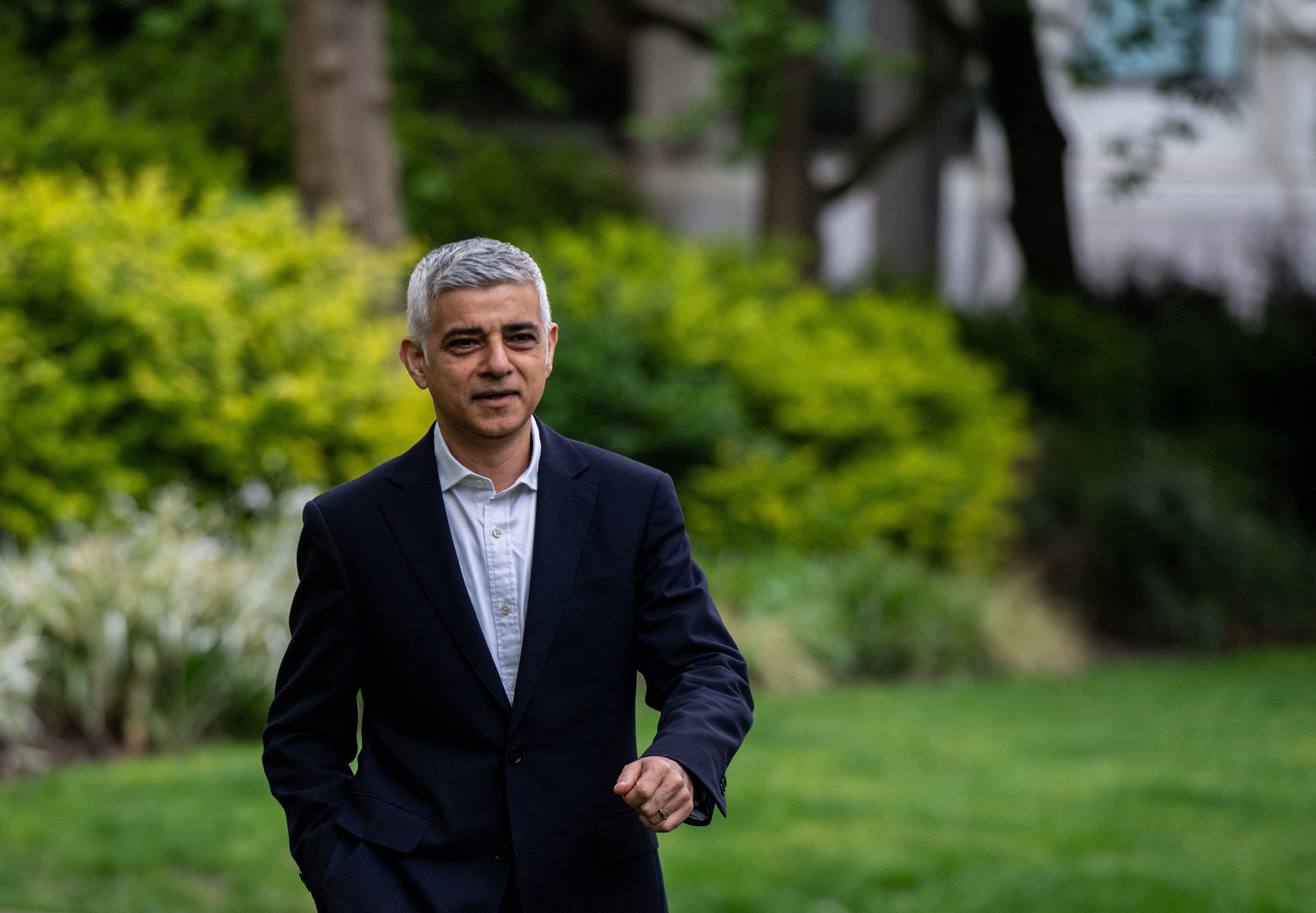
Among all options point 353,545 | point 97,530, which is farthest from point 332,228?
point 353,545

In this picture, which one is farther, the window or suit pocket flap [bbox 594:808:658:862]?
the window

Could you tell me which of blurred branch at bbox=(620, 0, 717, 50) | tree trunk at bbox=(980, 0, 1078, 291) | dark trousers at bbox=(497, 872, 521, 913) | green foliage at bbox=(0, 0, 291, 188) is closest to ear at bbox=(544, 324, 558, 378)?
dark trousers at bbox=(497, 872, 521, 913)

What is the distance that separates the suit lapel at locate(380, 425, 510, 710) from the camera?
2492 millimetres

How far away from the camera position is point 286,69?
991 cm

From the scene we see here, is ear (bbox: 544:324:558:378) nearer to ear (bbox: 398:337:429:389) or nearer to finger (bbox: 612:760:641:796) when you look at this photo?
ear (bbox: 398:337:429:389)

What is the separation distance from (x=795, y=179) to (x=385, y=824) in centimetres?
1229

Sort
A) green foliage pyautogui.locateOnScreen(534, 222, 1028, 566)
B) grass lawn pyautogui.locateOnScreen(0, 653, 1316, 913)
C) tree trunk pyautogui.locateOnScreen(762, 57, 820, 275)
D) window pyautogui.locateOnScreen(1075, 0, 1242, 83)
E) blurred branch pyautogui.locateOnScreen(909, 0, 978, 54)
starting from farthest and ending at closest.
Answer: blurred branch pyautogui.locateOnScreen(909, 0, 978, 54), tree trunk pyautogui.locateOnScreen(762, 57, 820, 275), window pyautogui.locateOnScreen(1075, 0, 1242, 83), green foliage pyautogui.locateOnScreen(534, 222, 1028, 566), grass lawn pyautogui.locateOnScreen(0, 653, 1316, 913)

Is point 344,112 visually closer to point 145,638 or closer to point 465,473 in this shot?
point 145,638

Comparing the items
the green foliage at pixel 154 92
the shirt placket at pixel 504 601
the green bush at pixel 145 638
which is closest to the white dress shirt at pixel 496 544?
the shirt placket at pixel 504 601

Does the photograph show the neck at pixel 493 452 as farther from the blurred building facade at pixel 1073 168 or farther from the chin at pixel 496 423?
the blurred building facade at pixel 1073 168

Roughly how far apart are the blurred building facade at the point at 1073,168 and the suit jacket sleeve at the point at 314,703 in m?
15.9

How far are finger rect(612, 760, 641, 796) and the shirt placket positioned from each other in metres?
0.32

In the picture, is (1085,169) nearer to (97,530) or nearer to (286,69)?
(286,69)

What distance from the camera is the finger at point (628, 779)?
224 cm
